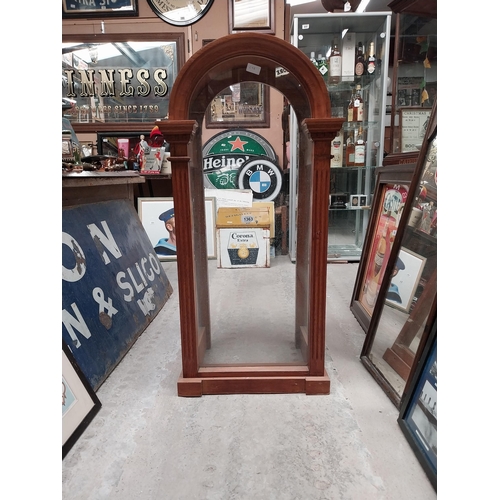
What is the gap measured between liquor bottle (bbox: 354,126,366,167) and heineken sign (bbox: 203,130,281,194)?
36.3 inches

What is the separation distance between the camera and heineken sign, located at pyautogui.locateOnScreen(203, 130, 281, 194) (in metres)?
4.04

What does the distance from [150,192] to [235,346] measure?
2768 millimetres

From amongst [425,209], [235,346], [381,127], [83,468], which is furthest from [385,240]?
[381,127]

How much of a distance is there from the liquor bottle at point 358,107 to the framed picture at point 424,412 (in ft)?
9.61

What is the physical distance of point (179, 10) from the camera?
3.16m

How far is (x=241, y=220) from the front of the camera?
335cm

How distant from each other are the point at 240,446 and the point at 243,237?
235 cm

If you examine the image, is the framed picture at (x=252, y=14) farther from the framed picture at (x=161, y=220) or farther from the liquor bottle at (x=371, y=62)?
the framed picture at (x=161, y=220)

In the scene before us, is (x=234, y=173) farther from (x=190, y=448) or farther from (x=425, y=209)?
(x=190, y=448)

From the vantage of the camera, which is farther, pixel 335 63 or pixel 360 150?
pixel 360 150

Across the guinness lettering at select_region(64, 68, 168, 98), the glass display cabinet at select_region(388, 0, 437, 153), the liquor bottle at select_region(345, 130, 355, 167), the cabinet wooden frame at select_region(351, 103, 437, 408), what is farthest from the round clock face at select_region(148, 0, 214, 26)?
the cabinet wooden frame at select_region(351, 103, 437, 408)

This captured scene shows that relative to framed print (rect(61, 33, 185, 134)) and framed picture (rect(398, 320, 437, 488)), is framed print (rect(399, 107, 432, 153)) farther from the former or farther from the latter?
framed print (rect(61, 33, 185, 134))

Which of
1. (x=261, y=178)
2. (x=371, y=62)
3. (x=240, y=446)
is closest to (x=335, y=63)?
(x=371, y=62)

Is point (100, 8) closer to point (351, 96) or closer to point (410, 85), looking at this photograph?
point (351, 96)
